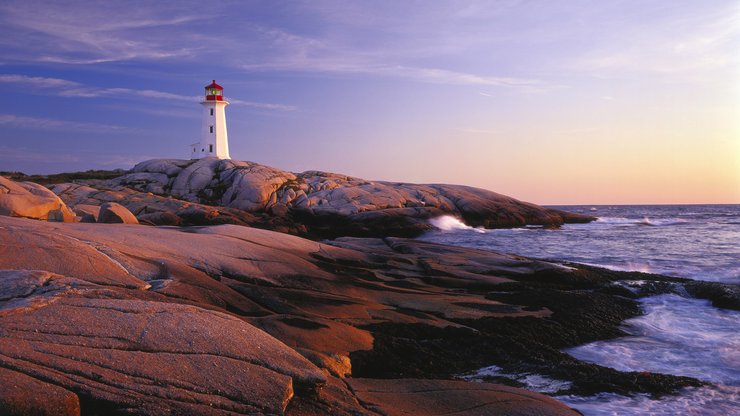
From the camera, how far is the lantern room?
62.8 metres

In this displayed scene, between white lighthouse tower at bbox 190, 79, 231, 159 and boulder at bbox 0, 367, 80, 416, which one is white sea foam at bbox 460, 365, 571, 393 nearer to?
boulder at bbox 0, 367, 80, 416

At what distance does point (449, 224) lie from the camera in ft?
154

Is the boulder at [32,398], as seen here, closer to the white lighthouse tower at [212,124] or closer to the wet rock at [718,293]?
the wet rock at [718,293]

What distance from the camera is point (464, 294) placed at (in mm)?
15062

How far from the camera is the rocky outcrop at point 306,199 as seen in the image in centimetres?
4075

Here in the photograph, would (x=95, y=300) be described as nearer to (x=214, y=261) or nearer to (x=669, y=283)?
(x=214, y=261)

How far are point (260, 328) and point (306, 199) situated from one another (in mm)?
37927

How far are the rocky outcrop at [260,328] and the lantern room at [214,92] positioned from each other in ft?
163

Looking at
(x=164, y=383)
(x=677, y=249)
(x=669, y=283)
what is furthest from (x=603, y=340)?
(x=677, y=249)

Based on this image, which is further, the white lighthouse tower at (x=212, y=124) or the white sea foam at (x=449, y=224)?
the white lighthouse tower at (x=212, y=124)

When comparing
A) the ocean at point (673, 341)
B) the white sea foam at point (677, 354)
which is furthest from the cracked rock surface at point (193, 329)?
the ocean at point (673, 341)

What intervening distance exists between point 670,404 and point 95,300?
8.66 m

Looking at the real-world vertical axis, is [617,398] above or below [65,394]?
below

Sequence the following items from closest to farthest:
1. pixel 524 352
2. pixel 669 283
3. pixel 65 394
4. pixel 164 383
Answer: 1. pixel 65 394
2. pixel 164 383
3. pixel 524 352
4. pixel 669 283
